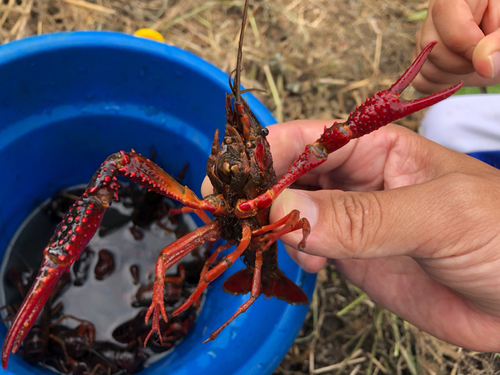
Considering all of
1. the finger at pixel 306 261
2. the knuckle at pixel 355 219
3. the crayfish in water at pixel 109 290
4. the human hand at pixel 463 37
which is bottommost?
the crayfish in water at pixel 109 290

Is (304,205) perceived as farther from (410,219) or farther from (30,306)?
(30,306)

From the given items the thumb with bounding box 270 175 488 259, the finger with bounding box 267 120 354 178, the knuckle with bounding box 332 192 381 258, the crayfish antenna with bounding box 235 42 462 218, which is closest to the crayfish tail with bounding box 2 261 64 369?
the crayfish antenna with bounding box 235 42 462 218

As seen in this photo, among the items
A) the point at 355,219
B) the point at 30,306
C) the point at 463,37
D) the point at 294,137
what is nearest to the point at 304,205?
the point at 355,219

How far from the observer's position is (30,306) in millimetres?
1462

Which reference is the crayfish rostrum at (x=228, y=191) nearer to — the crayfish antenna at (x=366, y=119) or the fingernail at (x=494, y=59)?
the crayfish antenna at (x=366, y=119)

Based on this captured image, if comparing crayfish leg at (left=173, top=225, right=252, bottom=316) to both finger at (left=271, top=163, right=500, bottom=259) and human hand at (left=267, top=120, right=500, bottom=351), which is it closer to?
human hand at (left=267, top=120, right=500, bottom=351)

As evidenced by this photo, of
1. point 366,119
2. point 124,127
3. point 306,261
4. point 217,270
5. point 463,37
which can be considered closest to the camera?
point 366,119

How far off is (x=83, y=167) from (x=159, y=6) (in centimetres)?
176

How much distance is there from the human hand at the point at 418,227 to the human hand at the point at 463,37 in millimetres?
493

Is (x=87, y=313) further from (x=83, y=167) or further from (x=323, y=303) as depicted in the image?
(x=323, y=303)

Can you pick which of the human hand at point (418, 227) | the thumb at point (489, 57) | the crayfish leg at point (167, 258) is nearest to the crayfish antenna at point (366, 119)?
the human hand at point (418, 227)

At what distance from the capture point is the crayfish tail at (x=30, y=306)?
1.46 m

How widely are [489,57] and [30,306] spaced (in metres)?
2.31

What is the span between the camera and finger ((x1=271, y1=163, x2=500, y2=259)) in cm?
Result: 146
